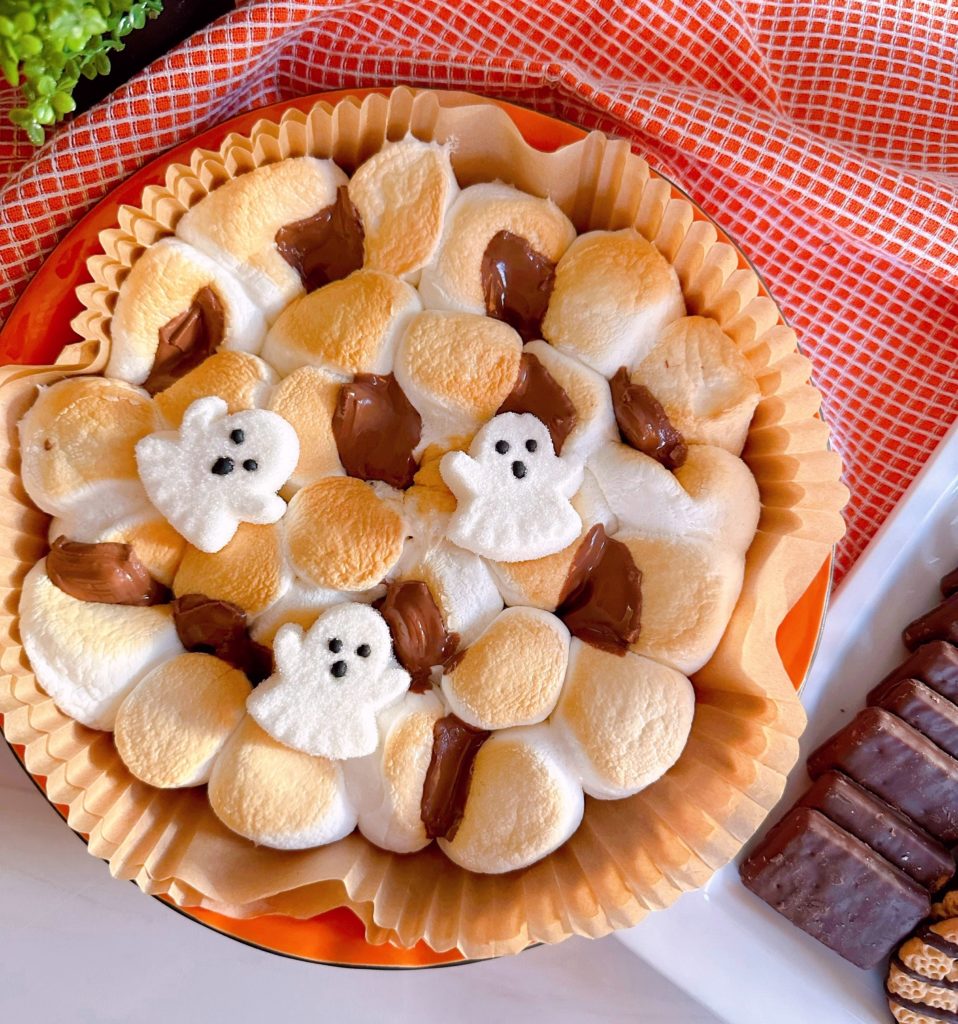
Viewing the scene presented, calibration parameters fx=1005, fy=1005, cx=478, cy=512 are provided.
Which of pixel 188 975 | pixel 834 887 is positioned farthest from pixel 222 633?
pixel 834 887

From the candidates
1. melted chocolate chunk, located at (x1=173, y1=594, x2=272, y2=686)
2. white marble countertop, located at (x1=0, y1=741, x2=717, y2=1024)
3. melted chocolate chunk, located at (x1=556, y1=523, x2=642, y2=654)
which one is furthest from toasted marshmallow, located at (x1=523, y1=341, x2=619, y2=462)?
white marble countertop, located at (x1=0, y1=741, x2=717, y2=1024)

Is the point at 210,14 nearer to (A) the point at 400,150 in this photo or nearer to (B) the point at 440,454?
(A) the point at 400,150

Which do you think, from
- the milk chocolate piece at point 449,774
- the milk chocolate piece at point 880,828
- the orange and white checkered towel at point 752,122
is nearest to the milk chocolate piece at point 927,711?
the milk chocolate piece at point 880,828

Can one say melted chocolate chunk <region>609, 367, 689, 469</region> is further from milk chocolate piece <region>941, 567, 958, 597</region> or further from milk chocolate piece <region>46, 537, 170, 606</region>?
milk chocolate piece <region>46, 537, 170, 606</region>

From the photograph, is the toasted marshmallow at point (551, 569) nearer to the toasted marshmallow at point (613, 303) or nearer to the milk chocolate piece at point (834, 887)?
the toasted marshmallow at point (613, 303)

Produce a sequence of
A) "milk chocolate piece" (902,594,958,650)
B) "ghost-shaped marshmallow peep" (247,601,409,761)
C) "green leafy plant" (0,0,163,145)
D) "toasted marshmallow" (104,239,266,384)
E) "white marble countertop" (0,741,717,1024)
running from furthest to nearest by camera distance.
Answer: "white marble countertop" (0,741,717,1024)
"milk chocolate piece" (902,594,958,650)
"toasted marshmallow" (104,239,266,384)
"ghost-shaped marshmallow peep" (247,601,409,761)
"green leafy plant" (0,0,163,145)

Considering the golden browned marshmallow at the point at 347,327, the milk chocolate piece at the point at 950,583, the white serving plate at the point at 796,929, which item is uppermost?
the golden browned marshmallow at the point at 347,327

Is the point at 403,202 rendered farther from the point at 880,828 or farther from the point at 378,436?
the point at 880,828
